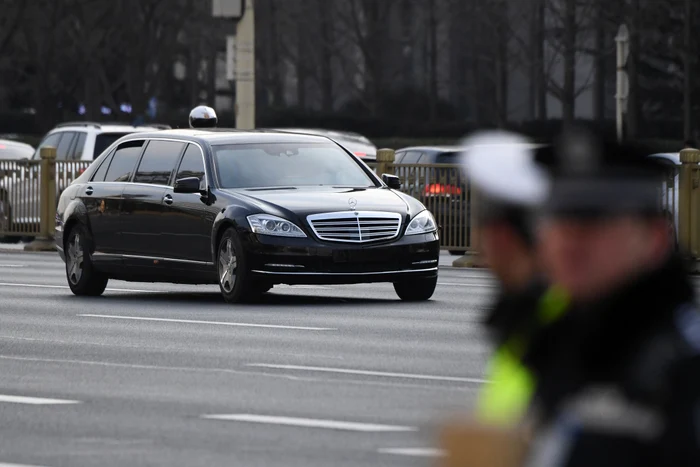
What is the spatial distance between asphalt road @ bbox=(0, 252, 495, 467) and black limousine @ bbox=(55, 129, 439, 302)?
0.96ft

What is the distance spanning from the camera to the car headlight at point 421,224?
50.8ft

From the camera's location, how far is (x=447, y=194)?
892 inches

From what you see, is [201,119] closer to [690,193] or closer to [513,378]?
[690,193]

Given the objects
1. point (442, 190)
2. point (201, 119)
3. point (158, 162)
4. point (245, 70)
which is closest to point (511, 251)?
point (158, 162)

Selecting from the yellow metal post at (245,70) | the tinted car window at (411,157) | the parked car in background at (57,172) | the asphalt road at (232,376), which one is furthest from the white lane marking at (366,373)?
the yellow metal post at (245,70)

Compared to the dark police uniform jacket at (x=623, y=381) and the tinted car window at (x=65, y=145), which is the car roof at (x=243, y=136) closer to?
the tinted car window at (x=65, y=145)

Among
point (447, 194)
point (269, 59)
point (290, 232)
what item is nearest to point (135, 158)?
Result: point (290, 232)

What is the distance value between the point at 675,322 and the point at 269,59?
217 feet

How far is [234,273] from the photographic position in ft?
50.9

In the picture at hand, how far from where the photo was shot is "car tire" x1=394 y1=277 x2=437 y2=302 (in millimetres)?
16031

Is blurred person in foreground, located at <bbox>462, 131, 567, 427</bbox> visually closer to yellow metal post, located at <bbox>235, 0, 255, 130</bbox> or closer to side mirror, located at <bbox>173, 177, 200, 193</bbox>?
side mirror, located at <bbox>173, 177, 200, 193</bbox>

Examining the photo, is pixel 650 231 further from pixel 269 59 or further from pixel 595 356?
pixel 269 59

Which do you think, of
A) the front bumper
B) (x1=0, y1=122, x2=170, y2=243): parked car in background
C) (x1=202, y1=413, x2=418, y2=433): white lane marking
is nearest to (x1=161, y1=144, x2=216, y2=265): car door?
the front bumper

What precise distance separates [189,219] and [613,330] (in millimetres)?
14594
